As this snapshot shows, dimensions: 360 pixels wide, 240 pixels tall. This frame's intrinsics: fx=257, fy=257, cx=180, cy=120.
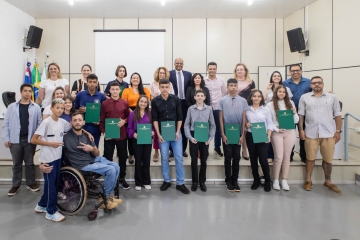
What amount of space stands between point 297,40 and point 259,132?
3.84m

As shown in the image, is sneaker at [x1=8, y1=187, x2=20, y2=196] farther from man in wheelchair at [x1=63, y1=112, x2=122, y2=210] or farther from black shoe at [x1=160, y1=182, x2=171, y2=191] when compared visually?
black shoe at [x1=160, y1=182, x2=171, y2=191]

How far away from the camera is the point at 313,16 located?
595 centimetres

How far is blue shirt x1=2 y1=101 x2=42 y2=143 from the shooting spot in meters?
3.30

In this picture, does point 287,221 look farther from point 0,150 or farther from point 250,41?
point 250,41

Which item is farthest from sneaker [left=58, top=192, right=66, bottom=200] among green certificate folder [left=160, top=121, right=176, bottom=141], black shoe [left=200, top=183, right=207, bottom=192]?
black shoe [left=200, top=183, right=207, bottom=192]

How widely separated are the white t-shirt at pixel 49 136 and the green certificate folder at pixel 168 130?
1265 millimetres

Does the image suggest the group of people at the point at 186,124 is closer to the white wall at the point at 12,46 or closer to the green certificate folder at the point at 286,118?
the green certificate folder at the point at 286,118

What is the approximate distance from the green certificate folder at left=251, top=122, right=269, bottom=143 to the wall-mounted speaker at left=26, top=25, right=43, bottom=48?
5.91 m

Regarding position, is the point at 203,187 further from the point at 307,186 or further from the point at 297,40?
the point at 297,40

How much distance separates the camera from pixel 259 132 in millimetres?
3404

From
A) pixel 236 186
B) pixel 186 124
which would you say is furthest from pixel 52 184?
pixel 236 186

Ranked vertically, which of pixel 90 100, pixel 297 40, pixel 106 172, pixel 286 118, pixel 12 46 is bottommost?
pixel 106 172

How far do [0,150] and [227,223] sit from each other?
3.75m

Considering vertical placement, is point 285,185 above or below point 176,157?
below
